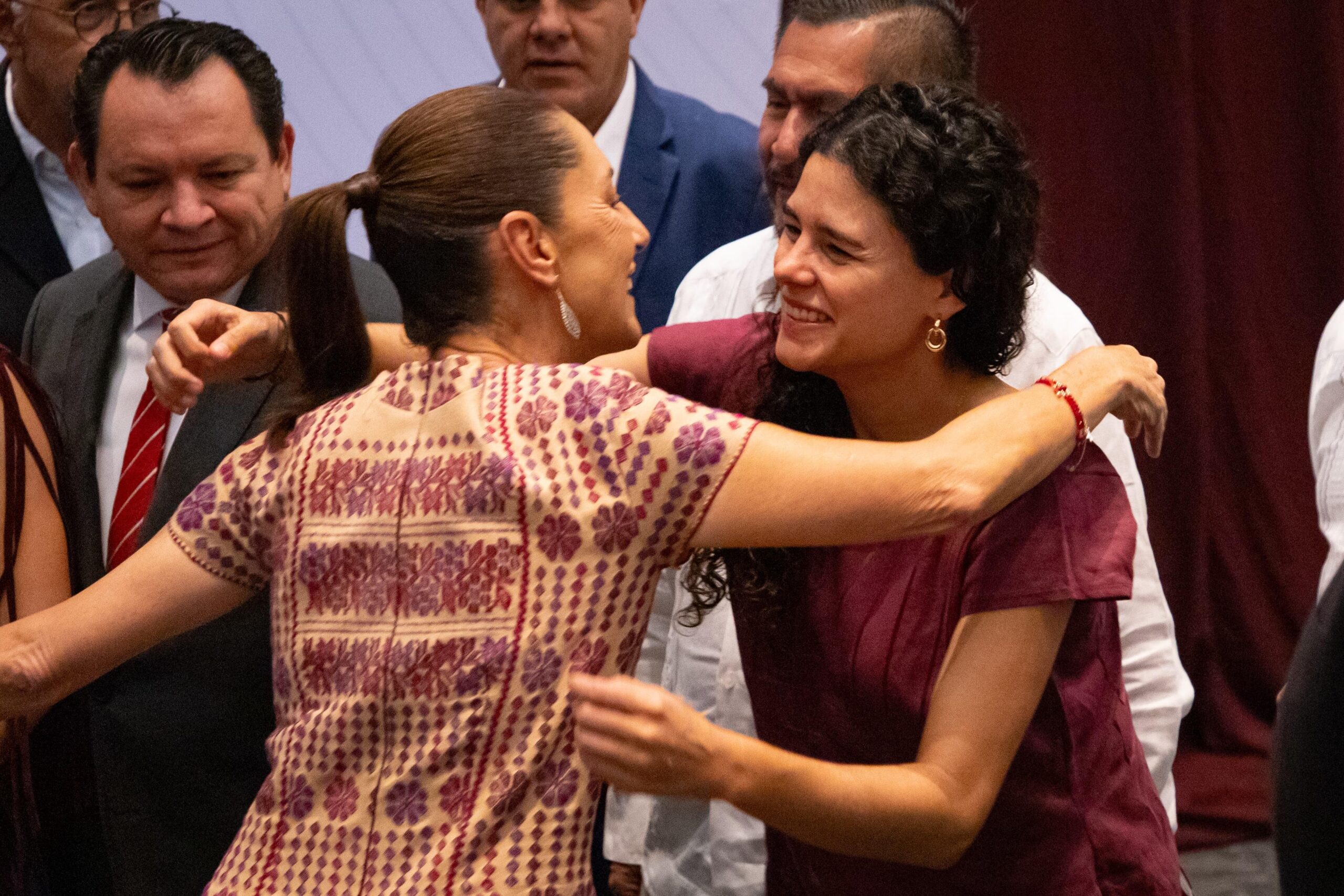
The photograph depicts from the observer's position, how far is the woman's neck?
1608 mm

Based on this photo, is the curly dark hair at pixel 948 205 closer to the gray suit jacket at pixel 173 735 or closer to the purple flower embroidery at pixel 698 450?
the purple flower embroidery at pixel 698 450

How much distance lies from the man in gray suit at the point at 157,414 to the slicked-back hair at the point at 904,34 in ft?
2.60

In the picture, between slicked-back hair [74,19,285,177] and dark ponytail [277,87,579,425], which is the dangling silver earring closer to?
dark ponytail [277,87,579,425]

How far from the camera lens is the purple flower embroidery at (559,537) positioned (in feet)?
4.21

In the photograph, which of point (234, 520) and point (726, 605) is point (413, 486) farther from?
point (726, 605)

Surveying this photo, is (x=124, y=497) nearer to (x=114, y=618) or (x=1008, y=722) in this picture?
(x=114, y=618)

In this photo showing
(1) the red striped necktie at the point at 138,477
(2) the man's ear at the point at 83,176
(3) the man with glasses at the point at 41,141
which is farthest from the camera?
(3) the man with glasses at the point at 41,141

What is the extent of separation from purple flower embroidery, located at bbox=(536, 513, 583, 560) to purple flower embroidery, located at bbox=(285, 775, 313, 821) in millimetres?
319

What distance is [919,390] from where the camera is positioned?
1.62m

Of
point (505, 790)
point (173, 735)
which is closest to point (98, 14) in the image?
point (173, 735)

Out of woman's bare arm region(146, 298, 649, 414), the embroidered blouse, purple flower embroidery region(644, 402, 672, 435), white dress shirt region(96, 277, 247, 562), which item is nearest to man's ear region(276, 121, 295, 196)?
white dress shirt region(96, 277, 247, 562)

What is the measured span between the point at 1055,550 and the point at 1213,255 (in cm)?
307

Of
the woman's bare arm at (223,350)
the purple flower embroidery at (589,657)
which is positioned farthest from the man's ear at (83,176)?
the purple flower embroidery at (589,657)

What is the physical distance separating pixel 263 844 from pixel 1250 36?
3.68 metres
